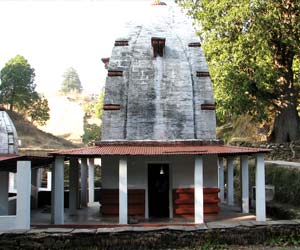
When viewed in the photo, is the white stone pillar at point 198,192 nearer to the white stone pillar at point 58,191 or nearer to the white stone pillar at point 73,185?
the white stone pillar at point 58,191

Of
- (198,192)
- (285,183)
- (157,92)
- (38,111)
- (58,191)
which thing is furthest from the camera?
(38,111)

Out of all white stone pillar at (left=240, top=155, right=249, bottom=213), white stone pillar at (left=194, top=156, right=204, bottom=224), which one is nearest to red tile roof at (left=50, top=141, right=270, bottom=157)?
white stone pillar at (left=194, top=156, right=204, bottom=224)

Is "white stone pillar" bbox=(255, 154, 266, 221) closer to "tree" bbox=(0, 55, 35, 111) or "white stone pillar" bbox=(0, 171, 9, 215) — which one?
"white stone pillar" bbox=(0, 171, 9, 215)

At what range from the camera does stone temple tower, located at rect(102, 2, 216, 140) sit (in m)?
17.8

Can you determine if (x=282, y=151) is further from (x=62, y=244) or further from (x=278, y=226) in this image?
(x=62, y=244)

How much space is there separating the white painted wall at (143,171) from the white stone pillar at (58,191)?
2.14 m

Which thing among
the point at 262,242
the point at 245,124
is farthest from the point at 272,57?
the point at 262,242

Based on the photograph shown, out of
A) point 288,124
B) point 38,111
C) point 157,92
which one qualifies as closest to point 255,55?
point 288,124

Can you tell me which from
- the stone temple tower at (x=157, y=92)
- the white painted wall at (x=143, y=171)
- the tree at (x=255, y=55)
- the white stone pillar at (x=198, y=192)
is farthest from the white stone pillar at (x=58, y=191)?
the tree at (x=255, y=55)

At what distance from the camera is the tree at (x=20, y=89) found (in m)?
58.4

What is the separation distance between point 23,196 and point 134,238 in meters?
3.90

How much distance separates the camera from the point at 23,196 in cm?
1402

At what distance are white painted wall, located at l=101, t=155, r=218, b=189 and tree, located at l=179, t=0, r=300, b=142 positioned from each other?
10.00m

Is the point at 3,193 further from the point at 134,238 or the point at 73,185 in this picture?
the point at 134,238
